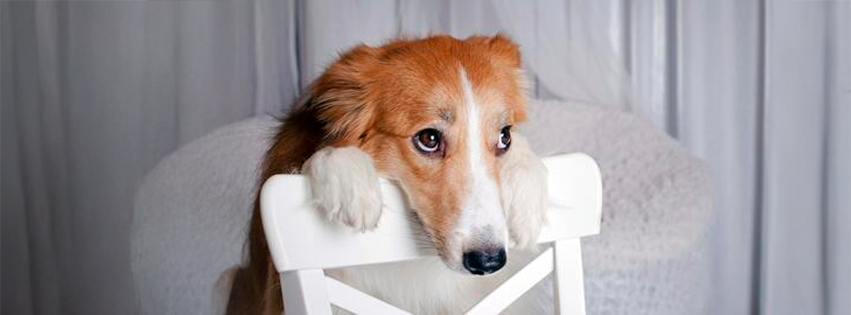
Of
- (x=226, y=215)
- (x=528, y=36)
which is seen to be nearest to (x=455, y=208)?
(x=226, y=215)

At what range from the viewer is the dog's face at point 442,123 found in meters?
1.09

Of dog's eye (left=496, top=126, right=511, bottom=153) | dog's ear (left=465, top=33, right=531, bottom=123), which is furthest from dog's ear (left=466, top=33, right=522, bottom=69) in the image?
dog's eye (left=496, top=126, right=511, bottom=153)

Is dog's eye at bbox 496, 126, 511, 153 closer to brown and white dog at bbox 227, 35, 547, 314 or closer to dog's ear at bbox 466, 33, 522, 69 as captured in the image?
brown and white dog at bbox 227, 35, 547, 314

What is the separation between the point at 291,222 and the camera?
0.95 meters

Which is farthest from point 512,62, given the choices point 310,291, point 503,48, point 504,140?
point 310,291

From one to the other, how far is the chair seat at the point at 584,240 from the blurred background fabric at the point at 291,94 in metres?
0.09

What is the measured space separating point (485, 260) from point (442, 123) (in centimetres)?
20

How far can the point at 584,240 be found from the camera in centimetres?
192

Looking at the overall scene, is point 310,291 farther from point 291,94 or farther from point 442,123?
point 291,94

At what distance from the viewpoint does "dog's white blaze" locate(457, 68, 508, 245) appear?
1.08 metres

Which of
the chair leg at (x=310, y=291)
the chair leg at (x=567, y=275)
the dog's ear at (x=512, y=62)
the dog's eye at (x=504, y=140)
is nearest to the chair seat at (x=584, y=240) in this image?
the dog's ear at (x=512, y=62)

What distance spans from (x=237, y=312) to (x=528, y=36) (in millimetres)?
904

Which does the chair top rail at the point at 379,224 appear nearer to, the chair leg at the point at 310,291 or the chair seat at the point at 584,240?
the chair leg at the point at 310,291

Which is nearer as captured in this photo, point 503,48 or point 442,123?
point 442,123
